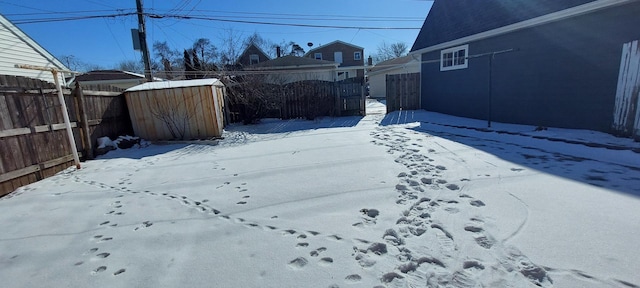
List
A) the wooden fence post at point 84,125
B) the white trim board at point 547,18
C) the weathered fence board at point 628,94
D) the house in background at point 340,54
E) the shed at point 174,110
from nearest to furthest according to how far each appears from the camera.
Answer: the weathered fence board at point 628,94, the white trim board at point 547,18, the wooden fence post at point 84,125, the shed at point 174,110, the house in background at point 340,54

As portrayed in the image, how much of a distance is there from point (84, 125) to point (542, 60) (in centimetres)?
1065

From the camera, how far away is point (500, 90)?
8273 millimetres

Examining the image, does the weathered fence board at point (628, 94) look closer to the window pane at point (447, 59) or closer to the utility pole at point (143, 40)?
the window pane at point (447, 59)

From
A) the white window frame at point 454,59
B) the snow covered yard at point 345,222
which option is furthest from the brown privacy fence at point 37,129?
the white window frame at point 454,59

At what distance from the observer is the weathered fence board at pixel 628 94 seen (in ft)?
16.4

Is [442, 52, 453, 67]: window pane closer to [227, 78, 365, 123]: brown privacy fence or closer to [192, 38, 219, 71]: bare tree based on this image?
[227, 78, 365, 123]: brown privacy fence

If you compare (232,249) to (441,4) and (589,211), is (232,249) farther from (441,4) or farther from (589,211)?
(441,4)

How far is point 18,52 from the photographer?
350 inches

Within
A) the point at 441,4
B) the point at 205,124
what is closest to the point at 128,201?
the point at 205,124

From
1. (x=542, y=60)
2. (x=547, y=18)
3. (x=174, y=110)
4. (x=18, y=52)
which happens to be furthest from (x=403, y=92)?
(x=18, y=52)

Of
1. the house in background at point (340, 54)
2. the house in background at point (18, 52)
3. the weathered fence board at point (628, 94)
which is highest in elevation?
the house in background at point (340, 54)

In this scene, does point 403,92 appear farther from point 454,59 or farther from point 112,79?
point 112,79

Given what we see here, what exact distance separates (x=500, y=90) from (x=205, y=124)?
8.50 metres

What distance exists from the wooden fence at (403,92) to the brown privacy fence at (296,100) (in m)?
1.37
